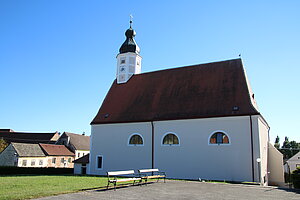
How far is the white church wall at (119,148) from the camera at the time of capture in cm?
2077

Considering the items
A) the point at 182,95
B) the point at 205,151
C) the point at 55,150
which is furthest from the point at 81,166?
the point at 55,150

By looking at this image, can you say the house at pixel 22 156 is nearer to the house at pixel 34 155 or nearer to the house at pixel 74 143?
the house at pixel 34 155

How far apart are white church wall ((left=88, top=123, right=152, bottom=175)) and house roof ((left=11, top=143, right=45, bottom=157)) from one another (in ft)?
60.6

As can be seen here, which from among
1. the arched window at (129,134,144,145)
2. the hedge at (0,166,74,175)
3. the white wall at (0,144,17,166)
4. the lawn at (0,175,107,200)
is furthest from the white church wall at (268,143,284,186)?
the white wall at (0,144,17,166)

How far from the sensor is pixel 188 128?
19203 millimetres

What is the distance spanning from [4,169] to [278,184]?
1008 inches

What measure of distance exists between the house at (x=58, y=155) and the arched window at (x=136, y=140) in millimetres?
23261

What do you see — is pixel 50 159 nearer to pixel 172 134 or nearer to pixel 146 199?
pixel 172 134

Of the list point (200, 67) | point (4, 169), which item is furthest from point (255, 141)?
point (4, 169)

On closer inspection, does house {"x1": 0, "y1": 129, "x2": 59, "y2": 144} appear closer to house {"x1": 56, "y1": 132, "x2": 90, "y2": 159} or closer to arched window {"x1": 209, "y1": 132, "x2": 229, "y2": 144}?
house {"x1": 56, "y1": 132, "x2": 90, "y2": 159}

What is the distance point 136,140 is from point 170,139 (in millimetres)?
3025

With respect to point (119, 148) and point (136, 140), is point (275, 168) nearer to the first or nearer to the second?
point (136, 140)

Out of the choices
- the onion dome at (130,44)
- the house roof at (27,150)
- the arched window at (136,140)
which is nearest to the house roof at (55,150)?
the house roof at (27,150)

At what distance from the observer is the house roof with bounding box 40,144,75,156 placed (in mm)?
40844
